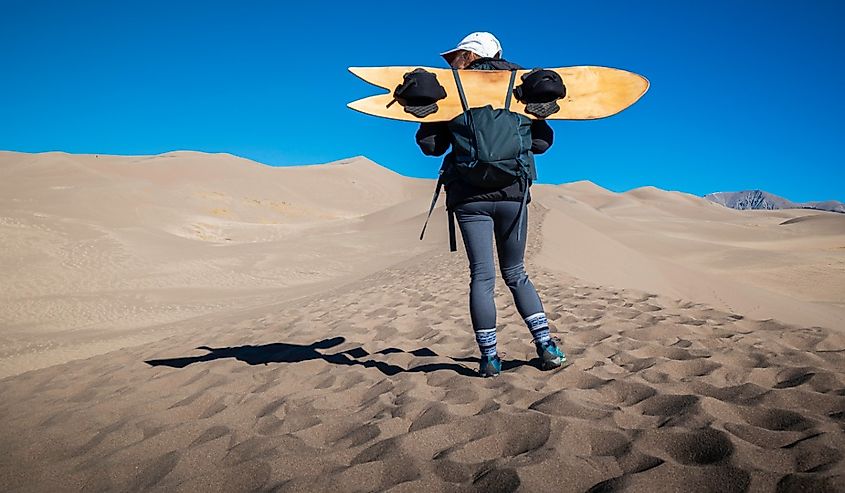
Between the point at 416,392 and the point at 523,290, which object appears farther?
the point at 523,290

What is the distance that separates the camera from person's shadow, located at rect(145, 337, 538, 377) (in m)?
3.58

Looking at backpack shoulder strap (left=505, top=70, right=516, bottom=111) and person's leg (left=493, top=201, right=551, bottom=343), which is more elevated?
backpack shoulder strap (left=505, top=70, right=516, bottom=111)

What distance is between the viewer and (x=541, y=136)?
312cm

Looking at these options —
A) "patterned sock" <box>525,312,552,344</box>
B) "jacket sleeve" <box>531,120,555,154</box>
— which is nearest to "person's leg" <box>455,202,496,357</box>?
"patterned sock" <box>525,312,552,344</box>

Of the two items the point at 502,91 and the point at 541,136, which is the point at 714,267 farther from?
the point at 502,91

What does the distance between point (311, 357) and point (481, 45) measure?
113 inches

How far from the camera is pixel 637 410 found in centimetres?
246

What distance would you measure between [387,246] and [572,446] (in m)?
16.9

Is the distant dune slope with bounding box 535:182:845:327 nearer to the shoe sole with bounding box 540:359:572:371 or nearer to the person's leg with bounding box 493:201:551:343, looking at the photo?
the shoe sole with bounding box 540:359:572:371

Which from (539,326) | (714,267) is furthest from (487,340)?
(714,267)

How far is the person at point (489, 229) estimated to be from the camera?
301 centimetres

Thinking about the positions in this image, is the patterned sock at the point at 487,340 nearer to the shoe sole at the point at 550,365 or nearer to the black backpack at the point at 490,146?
the shoe sole at the point at 550,365

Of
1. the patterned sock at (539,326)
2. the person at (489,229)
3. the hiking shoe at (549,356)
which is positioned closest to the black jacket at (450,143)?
the person at (489,229)

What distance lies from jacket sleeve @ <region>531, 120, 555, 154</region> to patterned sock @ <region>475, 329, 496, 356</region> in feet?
3.84
